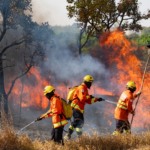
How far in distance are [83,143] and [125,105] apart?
2.25 meters

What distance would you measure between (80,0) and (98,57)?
18.3 ft

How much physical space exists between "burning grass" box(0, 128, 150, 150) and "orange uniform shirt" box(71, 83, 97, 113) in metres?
1.54

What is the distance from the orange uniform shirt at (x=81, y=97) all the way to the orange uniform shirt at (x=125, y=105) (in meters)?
0.77

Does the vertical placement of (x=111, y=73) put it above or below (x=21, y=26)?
below

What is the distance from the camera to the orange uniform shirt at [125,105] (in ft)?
35.7

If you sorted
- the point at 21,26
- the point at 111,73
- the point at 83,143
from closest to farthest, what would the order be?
the point at 83,143 < the point at 21,26 < the point at 111,73

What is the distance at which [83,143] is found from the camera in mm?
9273

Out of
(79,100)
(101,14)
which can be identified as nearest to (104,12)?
(101,14)

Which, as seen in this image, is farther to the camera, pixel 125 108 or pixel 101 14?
pixel 101 14

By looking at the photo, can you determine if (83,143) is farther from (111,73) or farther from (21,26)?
(111,73)

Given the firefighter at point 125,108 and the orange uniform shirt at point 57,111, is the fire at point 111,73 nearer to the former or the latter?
the firefighter at point 125,108

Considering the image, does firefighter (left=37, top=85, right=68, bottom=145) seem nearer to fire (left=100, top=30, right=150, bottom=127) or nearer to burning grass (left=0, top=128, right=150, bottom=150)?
burning grass (left=0, top=128, right=150, bottom=150)

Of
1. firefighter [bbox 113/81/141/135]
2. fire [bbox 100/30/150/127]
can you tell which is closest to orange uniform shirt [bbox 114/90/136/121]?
firefighter [bbox 113/81/141/135]

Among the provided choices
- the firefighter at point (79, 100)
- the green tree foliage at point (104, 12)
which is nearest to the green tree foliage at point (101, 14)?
the green tree foliage at point (104, 12)
